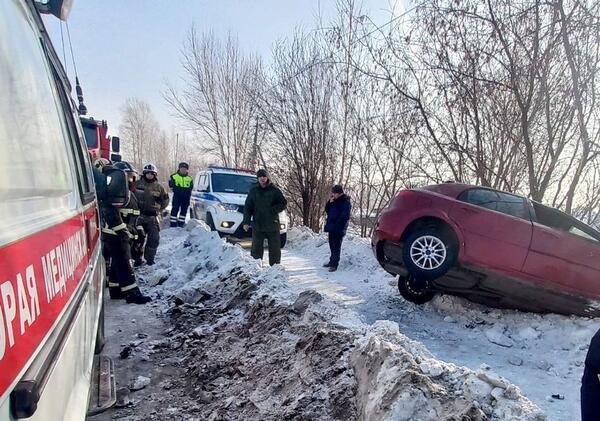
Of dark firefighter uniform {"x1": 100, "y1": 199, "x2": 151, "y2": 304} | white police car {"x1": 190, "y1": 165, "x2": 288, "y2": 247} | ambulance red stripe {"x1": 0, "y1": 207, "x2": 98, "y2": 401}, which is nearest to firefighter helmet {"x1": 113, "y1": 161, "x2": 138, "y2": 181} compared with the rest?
dark firefighter uniform {"x1": 100, "y1": 199, "x2": 151, "y2": 304}

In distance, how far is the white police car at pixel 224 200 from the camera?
1128 centimetres

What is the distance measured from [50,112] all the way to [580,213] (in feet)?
39.9

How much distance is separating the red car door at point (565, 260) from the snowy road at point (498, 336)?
0.48 m

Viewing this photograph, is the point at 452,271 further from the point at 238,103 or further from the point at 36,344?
the point at 238,103

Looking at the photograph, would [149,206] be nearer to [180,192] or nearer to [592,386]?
[180,192]

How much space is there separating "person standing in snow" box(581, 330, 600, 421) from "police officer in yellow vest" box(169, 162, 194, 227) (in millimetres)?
12304

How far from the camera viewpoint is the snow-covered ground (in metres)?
2.60

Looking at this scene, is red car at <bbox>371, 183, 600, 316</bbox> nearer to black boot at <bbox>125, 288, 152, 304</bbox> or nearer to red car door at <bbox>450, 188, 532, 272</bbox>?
red car door at <bbox>450, 188, 532, 272</bbox>

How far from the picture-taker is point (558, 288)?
531 centimetres

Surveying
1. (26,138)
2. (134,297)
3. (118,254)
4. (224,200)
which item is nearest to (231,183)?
(224,200)

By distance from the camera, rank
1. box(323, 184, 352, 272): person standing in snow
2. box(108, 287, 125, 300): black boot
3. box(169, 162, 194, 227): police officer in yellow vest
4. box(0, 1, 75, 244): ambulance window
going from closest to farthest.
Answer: box(0, 1, 75, 244): ambulance window
box(108, 287, 125, 300): black boot
box(323, 184, 352, 272): person standing in snow
box(169, 162, 194, 227): police officer in yellow vest

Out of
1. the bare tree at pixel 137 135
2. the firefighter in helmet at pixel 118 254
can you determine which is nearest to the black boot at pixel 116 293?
the firefighter in helmet at pixel 118 254

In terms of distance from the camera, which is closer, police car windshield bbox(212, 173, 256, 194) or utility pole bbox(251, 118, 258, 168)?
police car windshield bbox(212, 173, 256, 194)

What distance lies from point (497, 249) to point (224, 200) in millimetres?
7597
